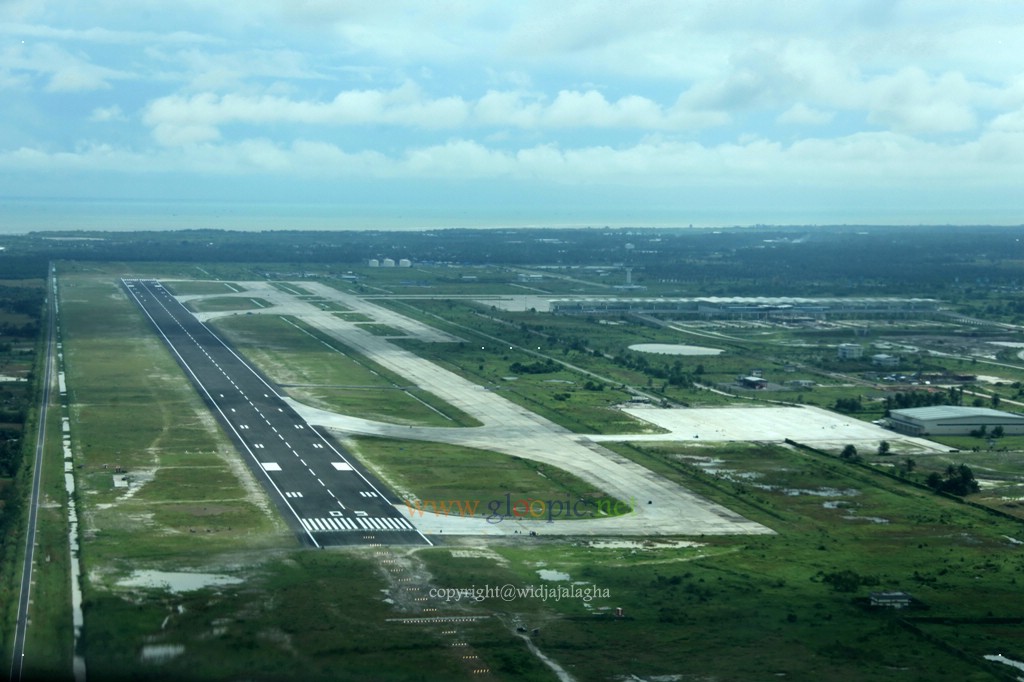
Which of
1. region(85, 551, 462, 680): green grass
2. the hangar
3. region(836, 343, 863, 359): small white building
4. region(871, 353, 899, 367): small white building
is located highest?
region(836, 343, 863, 359): small white building

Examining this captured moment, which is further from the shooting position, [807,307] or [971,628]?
[807,307]

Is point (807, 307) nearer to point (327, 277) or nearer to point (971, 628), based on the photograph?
point (327, 277)

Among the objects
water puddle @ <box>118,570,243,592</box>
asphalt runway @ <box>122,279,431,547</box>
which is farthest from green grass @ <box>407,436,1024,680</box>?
water puddle @ <box>118,570,243,592</box>

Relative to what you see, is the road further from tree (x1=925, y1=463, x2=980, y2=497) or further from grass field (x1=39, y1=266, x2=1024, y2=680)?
tree (x1=925, y1=463, x2=980, y2=497)

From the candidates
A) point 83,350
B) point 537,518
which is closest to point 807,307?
point 83,350

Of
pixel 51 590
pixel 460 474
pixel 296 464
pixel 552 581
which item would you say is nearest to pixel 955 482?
pixel 460 474
